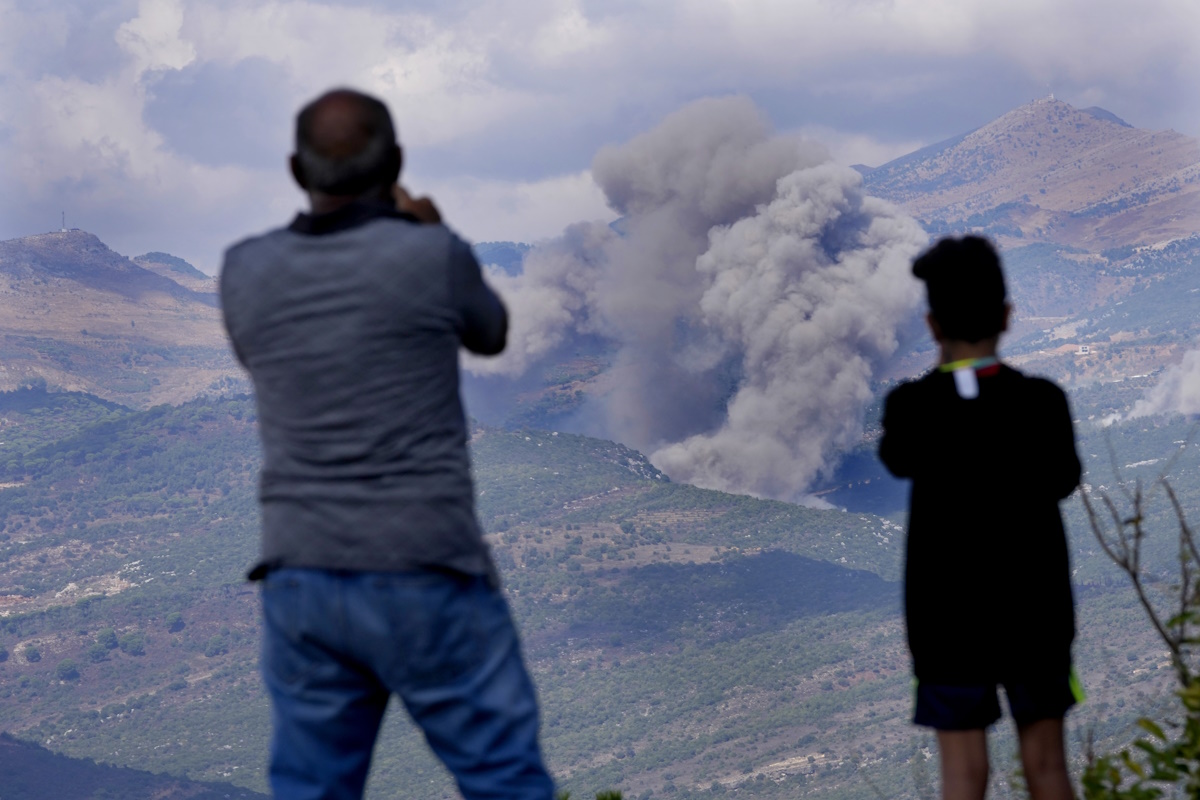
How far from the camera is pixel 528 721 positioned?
2.62 meters

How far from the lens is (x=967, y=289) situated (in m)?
3.03

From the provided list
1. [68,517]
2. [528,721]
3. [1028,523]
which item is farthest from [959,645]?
[68,517]

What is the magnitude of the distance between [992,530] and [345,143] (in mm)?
1756

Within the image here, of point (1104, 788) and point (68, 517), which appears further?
point (68, 517)

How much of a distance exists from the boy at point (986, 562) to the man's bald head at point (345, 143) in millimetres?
1380

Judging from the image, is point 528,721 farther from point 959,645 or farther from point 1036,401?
point 1036,401

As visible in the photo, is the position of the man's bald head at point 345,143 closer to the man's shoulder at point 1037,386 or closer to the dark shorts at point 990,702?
the man's shoulder at point 1037,386

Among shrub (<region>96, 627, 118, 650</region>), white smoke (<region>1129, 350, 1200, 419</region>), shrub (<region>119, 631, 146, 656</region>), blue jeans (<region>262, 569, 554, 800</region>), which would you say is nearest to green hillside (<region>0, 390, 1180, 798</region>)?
shrub (<region>96, 627, 118, 650</region>)

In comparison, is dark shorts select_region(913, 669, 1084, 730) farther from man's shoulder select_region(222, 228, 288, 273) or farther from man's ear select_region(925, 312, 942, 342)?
man's shoulder select_region(222, 228, 288, 273)

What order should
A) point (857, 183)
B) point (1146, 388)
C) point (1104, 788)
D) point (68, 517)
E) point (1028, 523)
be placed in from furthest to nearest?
point (1146, 388) → point (68, 517) → point (857, 183) → point (1104, 788) → point (1028, 523)

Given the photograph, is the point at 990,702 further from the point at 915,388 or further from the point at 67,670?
the point at 67,670

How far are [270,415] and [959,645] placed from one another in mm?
1706

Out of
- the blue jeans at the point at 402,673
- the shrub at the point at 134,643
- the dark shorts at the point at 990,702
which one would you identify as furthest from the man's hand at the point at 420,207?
the shrub at the point at 134,643

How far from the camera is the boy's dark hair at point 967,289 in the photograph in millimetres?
3021
